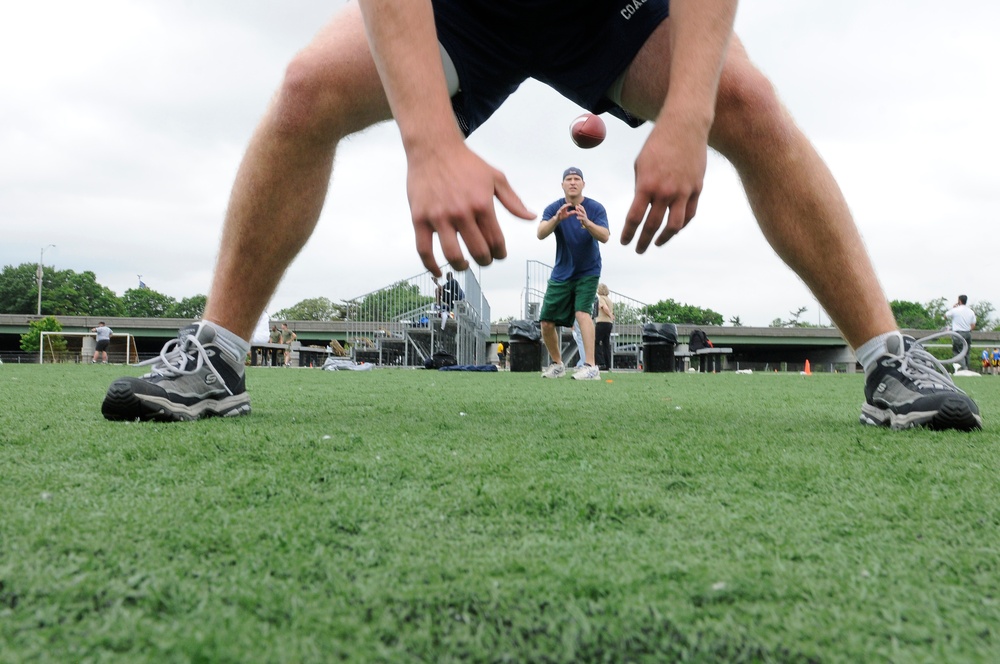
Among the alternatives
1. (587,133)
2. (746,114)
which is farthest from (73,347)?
(746,114)

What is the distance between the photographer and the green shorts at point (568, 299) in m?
7.93

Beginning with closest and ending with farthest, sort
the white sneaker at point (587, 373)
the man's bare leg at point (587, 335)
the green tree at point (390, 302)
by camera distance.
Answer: the white sneaker at point (587, 373) < the man's bare leg at point (587, 335) < the green tree at point (390, 302)

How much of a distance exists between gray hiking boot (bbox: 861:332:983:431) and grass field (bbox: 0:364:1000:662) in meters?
0.26

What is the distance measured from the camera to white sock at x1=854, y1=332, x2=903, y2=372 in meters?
2.13

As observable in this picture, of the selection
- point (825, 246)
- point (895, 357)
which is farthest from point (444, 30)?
point (895, 357)

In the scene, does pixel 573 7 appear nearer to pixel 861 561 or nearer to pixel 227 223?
pixel 227 223

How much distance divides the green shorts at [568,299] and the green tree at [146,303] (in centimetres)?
7239

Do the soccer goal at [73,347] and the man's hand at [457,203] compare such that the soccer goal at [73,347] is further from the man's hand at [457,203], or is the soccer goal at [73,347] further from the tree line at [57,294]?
the tree line at [57,294]

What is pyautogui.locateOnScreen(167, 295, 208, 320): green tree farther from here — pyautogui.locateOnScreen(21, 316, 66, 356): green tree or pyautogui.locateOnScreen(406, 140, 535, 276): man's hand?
pyautogui.locateOnScreen(406, 140, 535, 276): man's hand

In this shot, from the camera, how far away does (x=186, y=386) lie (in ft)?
7.09

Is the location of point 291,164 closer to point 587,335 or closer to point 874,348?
point 874,348

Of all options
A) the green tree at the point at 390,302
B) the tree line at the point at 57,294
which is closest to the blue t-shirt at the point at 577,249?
the green tree at the point at 390,302

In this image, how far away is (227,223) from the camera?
2248 millimetres

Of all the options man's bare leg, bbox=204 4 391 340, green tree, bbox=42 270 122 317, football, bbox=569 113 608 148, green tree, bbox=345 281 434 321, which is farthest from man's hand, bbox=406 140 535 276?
green tree, bbox=42 270 122 317
